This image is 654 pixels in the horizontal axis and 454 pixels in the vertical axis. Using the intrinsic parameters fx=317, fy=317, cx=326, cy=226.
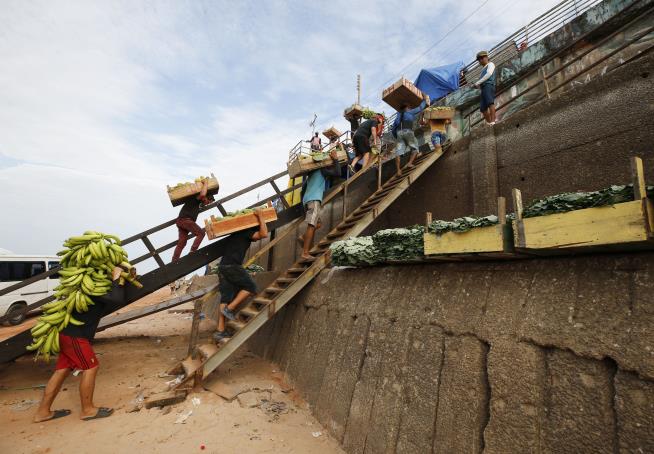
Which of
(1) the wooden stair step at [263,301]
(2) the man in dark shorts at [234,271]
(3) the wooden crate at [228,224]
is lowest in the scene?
(1) the wooden stair step at [263,301]

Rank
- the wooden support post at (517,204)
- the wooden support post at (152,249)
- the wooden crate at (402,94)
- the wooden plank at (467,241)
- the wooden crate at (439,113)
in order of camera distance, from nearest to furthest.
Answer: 1. the wooden support post at (517,204)
2. the wooden plank at (467,241)
3. the wooden support post at (152,249)
4. the wooden crate at (402,94)
5. the wooden crate at (439,113)

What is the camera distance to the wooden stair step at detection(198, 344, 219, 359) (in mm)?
5358

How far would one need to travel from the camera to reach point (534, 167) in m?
5.25

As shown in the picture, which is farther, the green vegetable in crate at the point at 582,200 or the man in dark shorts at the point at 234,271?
the man in dark shorts at the point at 234,271

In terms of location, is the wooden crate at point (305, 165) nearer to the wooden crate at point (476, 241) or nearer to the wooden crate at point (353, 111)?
the wooden crate at point (476, 241)

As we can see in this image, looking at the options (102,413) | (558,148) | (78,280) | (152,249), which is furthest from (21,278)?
(558,148)

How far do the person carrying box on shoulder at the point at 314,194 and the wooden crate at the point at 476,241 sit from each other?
4.23m

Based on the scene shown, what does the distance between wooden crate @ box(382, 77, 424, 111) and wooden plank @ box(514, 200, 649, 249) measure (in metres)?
6.08

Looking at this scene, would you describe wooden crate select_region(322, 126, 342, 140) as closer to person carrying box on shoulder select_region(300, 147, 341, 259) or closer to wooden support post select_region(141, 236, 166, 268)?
person carrying box on shoulder select_region(300, 147, 341, 259)

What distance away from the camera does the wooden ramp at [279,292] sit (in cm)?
529

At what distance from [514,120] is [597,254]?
3.99 m

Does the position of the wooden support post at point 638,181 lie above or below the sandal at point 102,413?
above

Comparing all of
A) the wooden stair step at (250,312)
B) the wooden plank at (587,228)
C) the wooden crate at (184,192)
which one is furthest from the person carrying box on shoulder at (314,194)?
the wooden plank at (587,228)

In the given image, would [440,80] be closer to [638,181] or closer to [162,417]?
[638,181]
